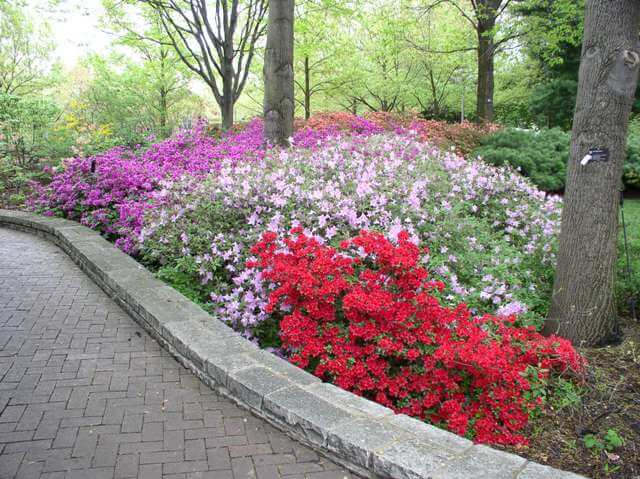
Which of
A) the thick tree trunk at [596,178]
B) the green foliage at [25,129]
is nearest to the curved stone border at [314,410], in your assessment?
the thick tree trunk at [596,178]

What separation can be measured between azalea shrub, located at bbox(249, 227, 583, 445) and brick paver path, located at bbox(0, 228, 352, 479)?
691mm

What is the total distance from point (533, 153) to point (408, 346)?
8.46 meters

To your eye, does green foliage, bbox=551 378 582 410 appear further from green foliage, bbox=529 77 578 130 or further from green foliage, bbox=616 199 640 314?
green foliage, bbox=529 77 578 130

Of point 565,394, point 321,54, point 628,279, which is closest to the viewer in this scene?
point 565,394

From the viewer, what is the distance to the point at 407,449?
226 cm

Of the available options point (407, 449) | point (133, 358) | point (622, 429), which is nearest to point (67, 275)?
point (133, 358)

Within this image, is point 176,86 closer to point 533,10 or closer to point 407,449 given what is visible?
point 533,10

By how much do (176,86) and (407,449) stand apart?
20.2 metres

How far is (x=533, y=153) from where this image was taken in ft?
33.5

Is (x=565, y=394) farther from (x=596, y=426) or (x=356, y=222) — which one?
(x=356, y=222)

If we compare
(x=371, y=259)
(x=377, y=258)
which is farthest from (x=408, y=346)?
(x=371, y=259)

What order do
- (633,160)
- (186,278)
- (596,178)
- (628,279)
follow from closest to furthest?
(596,178) → (628,279) → (186,278) → (633,160)

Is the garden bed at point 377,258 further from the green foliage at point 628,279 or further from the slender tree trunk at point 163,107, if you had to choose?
the slender tree trunk at point 163,107

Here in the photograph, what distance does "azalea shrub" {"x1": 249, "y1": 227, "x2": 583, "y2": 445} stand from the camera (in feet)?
9.32
